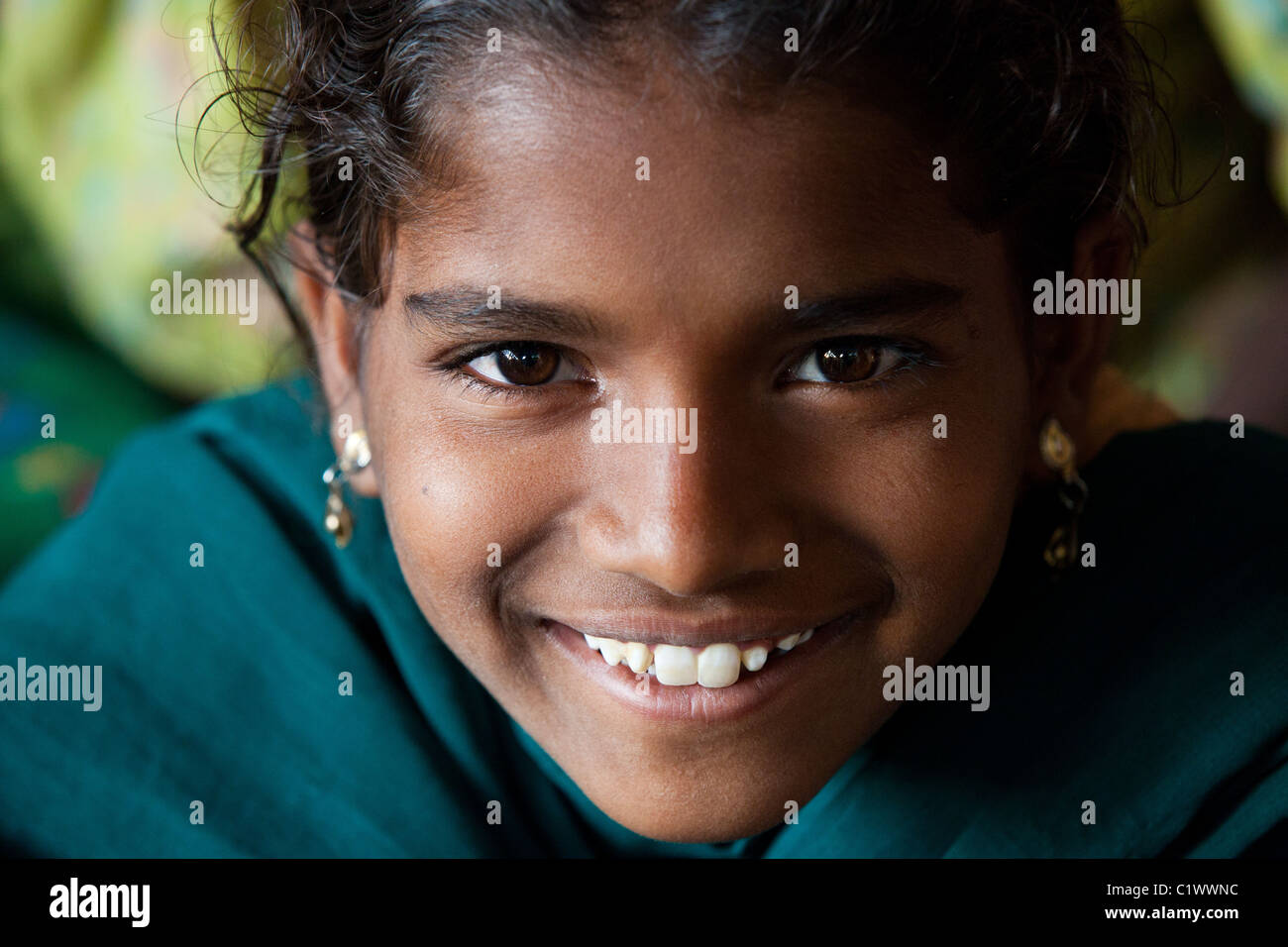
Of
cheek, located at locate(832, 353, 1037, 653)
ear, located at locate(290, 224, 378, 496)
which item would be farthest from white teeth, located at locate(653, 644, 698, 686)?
ear, located at locate(290, 224, 378, 496)

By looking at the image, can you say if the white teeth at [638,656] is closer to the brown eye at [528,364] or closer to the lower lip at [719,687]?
the lower lip at [719,687]

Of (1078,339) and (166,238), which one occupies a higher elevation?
(166,238)

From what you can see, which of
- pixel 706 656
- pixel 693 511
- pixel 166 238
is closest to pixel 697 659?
pixel 706 656

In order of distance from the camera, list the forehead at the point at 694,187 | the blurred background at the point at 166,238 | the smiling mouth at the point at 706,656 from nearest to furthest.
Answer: the forehead at the point at 694,187 < the smiling mouth at the point at 706,656 < the blurred background at the point at 166,238

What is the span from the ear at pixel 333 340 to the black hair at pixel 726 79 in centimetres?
2

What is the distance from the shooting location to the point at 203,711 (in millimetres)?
852

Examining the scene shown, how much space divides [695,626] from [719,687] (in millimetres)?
49

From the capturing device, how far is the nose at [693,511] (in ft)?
1.88

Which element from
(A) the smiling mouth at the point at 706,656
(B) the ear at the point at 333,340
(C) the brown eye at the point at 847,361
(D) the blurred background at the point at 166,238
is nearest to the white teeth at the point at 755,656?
(A) the smiling mouth at the point at 706,656

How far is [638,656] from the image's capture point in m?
0.67

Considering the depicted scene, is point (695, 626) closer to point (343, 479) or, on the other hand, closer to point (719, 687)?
point (719, 687)

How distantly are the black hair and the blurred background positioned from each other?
344 mm

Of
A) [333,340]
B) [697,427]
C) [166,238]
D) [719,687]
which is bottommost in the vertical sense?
[719,687]
